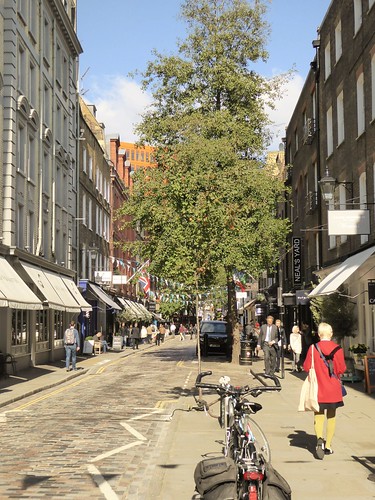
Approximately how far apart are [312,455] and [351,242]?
14921 mm

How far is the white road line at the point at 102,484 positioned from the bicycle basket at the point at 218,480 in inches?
85.8

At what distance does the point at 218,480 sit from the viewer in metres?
4.91

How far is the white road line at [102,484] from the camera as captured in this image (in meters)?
7.05

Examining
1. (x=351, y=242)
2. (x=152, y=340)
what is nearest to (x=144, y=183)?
(x=351, y=242)

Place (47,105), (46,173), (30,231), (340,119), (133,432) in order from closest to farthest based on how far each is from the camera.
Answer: (133,432)
(340,119)
(30,231)
(46,173)
(47,105)

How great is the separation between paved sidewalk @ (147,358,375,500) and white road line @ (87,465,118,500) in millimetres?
411

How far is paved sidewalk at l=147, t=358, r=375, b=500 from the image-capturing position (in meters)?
7.18

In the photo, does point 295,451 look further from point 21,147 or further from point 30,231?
point 30,231

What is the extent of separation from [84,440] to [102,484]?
10.3 ft

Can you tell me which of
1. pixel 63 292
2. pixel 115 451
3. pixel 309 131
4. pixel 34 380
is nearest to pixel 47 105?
pixel 63 292

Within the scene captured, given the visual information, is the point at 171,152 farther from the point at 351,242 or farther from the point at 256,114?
the point at 351,242

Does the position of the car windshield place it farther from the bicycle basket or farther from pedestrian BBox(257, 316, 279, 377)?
the bicycle basket

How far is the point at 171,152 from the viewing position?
96.1 ft

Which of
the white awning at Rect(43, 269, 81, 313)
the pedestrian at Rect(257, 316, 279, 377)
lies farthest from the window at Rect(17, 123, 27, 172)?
the pedestrian at Rect(257, 316, 279, 377)
